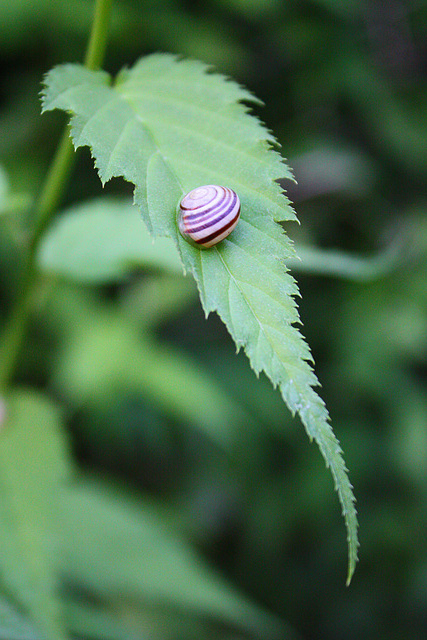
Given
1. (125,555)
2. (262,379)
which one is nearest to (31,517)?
(125,555)

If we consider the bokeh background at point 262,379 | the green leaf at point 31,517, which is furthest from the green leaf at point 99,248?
the bokeh background at point 262,379

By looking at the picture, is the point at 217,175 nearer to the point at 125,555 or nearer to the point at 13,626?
the point at 13,626

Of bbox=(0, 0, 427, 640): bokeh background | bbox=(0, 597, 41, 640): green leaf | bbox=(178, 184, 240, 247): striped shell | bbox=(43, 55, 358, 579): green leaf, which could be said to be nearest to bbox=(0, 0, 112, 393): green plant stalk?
bbox=(43, 55, 358, 579): green leaf

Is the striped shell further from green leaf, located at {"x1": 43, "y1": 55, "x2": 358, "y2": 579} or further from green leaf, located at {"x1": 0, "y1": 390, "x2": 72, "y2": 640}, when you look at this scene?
green leaf, located at {"x1": 0, "y1": 390, "x2": 72, "y2": 640}

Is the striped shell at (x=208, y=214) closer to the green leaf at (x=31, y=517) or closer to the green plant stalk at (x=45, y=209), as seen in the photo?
the green plant stalk at (x=45, y=209)

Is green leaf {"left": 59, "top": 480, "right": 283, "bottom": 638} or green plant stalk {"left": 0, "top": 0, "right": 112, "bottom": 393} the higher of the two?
green plant stalk {"left": 0, "top": 0, "right": 112, "bottom": 393}

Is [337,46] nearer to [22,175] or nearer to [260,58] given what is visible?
[260,58]
